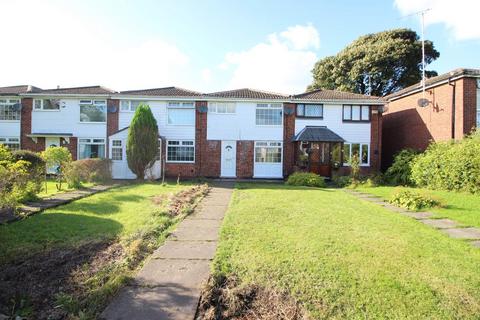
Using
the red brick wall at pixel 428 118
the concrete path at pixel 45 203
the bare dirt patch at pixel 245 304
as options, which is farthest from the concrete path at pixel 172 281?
the red brick wall at pixel 428 118

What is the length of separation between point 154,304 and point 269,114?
54.8 feet

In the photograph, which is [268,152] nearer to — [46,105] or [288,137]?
[288,137]

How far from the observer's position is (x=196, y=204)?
948 cm

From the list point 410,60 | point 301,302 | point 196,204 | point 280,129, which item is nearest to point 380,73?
point 410,60

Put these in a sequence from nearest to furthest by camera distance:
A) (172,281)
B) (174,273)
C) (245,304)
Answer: (245,304) < (172,281) < (174,273)

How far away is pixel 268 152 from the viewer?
1936cm

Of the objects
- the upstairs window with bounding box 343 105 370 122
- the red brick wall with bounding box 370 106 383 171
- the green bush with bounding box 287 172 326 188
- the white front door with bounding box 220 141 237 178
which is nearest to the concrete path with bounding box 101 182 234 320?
the green bush with bounding box 287 172 326 188

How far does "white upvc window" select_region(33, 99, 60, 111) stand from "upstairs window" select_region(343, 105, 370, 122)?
58.3ft

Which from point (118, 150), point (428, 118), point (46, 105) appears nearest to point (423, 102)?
point (428, 118)

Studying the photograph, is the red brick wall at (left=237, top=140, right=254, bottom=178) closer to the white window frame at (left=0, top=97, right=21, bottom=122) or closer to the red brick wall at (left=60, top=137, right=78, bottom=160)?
the red brick wall at (left=60, top=137, right=78, bottom=160)

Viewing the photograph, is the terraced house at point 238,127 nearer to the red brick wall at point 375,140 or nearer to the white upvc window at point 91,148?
the red brick wall at point 375,140

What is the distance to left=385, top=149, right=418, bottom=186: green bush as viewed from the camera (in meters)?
16.0

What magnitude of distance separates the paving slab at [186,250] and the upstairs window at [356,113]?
1595 cm

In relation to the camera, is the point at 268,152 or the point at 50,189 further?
the point at 268,152
